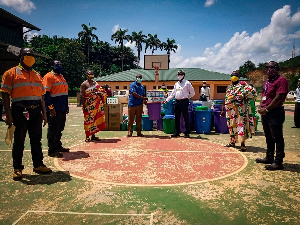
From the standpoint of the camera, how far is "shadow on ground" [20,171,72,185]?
3.90 m

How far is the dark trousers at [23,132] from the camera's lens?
4.02 meters

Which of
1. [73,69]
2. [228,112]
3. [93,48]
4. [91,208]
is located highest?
[93,48]

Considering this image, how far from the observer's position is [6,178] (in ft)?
13.3

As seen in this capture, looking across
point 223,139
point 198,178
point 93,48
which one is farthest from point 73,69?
point 198,178

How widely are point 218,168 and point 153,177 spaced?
4.59 feet

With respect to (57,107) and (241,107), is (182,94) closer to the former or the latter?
(241,107)

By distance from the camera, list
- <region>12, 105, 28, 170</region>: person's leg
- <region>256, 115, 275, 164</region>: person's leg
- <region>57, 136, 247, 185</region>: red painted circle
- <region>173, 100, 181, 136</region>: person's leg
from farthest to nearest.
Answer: <region>173, 100, 181, 136</region>: person's leg, <region>256, 115, 275, 164</region>: person's leg, <region>57, 136, 247, 185</region>: red painted circle, <region>12, 105, 28, 170</region>: person's leg

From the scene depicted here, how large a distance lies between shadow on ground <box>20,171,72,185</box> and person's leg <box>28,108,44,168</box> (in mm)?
286

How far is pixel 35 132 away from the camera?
168 inches

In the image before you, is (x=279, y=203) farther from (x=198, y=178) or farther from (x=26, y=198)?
(x=26, y=198)

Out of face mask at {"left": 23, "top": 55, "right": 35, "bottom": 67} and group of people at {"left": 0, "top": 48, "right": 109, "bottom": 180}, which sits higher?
face mask at {"left": 23, "top": 55, "right": 35, "bottom": 67}

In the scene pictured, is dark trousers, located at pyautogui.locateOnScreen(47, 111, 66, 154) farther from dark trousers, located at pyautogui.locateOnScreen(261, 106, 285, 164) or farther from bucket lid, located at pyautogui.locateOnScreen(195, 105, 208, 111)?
bucket lid, located at pyautogui.locateOnScreen(195, 105, 208, 111)

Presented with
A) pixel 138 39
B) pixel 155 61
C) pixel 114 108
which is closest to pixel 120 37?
pixel 138 39

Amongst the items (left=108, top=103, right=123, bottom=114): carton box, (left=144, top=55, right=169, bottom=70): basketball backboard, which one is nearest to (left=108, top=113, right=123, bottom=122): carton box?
(left=108, top=103, right=123, bottom=114): carton box
